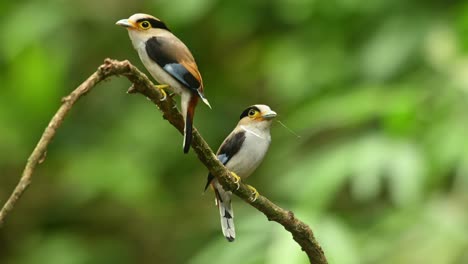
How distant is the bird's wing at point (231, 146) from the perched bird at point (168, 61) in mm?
191

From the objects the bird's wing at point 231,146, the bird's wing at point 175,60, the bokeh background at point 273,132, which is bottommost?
the bokeh background at point 273,132

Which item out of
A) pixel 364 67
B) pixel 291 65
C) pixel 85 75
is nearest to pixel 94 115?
pixel 85 75

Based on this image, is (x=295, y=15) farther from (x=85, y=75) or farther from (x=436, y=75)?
(x=85, y=75)

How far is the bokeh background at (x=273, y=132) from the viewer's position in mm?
2756

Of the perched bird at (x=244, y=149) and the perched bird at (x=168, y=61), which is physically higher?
the perched bird at (x=168, y=61)

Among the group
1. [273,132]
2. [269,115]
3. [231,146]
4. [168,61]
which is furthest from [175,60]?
[273,132]

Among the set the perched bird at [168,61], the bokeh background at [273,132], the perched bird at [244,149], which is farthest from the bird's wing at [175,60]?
Result: the bokeh background at [273,132]

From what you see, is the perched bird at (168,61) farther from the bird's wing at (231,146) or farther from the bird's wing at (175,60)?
the bird's wing at (231,146)

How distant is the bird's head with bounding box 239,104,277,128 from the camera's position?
3.07ft

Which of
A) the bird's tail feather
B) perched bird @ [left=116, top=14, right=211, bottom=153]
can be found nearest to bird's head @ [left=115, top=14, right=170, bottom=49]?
perched bird @ [left=116, top=14, right=211, bottom=153]

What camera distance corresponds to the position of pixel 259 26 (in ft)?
13.0

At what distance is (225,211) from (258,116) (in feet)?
0.63

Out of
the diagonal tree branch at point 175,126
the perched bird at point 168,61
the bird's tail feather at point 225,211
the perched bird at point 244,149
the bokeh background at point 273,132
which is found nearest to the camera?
the diagonal tree branch at point 175,126

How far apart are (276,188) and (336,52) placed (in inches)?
25.1
